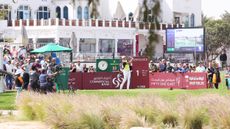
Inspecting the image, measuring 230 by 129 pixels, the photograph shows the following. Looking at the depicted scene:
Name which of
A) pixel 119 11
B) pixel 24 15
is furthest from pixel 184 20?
pixel 24 15

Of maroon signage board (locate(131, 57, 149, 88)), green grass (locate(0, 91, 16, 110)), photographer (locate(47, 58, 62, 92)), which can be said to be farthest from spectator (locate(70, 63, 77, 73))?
photographer (locate(47, 58, 62, 92))

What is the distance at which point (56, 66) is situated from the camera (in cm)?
2562

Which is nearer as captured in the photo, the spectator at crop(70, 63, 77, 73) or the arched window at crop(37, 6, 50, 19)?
the arched window at crop(37, 6, 50, 19)

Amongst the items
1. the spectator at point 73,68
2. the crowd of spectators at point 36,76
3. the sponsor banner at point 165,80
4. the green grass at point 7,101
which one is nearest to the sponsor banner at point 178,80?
the sponsor banner at point 165,80

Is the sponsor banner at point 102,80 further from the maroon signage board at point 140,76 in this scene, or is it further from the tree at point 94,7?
the tree at point 94,7

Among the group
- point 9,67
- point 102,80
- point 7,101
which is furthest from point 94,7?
point 102,80

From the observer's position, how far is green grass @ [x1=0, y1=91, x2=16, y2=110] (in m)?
21.8

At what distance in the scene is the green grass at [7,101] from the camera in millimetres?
21828

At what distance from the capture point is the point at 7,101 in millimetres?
24547

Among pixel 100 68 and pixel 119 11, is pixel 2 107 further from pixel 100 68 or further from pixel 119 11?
pixel 119 11

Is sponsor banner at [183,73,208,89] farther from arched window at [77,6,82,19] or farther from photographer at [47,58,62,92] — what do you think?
arched window at [77,6,82,19]

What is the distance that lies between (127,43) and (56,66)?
1930 cm

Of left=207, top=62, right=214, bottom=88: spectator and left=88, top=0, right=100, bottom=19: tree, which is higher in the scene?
left=88, top=0, right=100, bottom=19: tree

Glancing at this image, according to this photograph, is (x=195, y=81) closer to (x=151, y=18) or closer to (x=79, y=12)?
(x=79, y=12)
